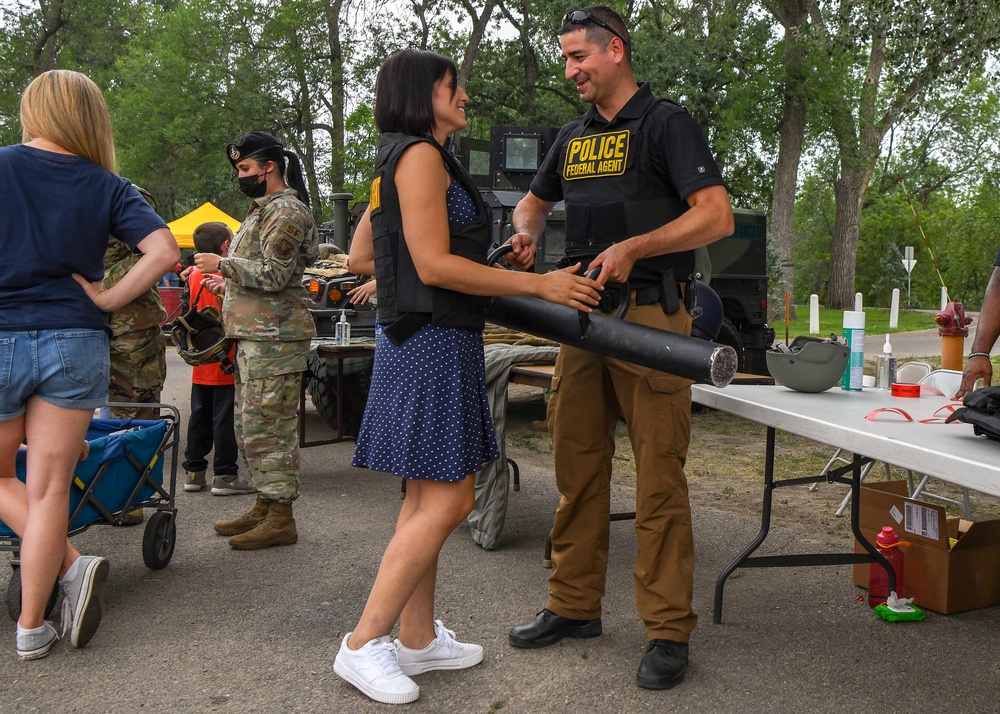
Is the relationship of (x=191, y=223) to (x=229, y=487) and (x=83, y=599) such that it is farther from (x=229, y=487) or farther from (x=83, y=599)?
(x=83, y=599)

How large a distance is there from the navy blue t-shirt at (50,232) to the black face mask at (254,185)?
140cm

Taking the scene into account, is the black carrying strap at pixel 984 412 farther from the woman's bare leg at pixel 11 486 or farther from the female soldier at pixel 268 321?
the female soldier at pixel 268 321

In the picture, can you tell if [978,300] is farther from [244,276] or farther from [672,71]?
[244,276]

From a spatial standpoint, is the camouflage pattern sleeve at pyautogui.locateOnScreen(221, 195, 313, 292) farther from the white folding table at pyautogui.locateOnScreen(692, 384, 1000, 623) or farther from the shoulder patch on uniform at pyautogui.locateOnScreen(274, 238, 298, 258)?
the white folding table at pyautogui.locateOnScreen(692, 384, 1000, 623)

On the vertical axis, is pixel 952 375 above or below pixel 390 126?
below

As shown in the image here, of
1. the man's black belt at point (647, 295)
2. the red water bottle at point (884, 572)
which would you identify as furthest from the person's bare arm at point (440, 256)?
the red water bottle at point (884, 572)

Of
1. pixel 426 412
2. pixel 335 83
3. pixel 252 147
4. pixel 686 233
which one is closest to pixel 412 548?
pixel 426 412

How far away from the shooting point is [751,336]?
10.2 metres

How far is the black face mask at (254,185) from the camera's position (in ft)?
15.3

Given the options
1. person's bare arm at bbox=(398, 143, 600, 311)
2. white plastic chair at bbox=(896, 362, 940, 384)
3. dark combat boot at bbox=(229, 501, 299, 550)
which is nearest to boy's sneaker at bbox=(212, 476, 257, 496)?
dark combat boot at bbox=(229, 501, 299, 550)

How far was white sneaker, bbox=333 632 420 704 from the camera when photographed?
2.89 m

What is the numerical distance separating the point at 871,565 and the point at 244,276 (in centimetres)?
317

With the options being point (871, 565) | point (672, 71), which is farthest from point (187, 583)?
point (672, 71)

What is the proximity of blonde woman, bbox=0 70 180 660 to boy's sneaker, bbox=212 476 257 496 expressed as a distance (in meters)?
2.46
